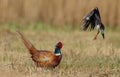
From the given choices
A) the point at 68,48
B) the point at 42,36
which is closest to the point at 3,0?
the point at 42,36

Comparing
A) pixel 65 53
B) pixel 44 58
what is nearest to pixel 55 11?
pixel 65 53

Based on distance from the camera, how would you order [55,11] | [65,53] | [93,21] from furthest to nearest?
[55,11] < [65,53] < [93,21]

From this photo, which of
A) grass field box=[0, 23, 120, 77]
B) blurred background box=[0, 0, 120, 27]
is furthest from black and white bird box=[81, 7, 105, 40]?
blurred background box=[0, 0, 120, 27]

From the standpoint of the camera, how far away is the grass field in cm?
830

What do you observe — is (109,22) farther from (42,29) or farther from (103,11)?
(42,29)

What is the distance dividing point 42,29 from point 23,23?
710 millimetres

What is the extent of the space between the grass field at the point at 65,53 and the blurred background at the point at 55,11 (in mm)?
373

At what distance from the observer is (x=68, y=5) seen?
619 inches

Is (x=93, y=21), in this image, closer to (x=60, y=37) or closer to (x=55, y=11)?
(x=60, y=37)

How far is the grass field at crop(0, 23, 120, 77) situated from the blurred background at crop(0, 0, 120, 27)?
373 millimetres

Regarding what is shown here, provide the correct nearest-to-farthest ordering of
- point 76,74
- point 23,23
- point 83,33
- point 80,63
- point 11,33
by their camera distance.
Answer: point 76,74, point 80,63, point 11,33, point 83,33, point 23,23

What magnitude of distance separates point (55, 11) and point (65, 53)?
5508mm

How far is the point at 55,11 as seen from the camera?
15.8 m

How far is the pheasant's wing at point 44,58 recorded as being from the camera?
841cm
